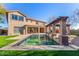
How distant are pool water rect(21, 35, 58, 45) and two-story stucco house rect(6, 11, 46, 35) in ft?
0.51

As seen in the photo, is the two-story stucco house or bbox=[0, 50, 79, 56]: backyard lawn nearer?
bbox=[0, 50, 79, 56]: backyard lawn

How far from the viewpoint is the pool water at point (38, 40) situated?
20.6ft

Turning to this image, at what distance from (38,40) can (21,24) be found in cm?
63

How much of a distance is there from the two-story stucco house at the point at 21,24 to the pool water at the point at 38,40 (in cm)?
15

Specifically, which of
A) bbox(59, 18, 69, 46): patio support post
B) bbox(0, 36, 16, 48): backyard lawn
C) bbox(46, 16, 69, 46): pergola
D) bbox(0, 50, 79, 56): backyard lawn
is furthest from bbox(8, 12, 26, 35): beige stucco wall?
bbox(59, 18, 69, 46): patio support post

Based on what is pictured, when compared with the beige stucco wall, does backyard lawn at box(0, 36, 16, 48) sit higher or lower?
lower

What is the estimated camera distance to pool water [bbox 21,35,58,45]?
6.29m

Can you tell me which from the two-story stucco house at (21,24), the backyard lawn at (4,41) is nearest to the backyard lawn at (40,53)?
the backyard lawn at (4,41)

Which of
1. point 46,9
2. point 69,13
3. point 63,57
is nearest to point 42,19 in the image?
point 46,9

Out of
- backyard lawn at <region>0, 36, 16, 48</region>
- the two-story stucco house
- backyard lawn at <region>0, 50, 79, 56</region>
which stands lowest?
backyard lawn at <region>0, 50, 79, 56</region>

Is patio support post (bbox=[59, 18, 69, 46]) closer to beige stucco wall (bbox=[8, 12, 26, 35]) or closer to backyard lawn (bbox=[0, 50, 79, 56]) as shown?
backyard lawn (bbox=[0, 50, 79, 56])

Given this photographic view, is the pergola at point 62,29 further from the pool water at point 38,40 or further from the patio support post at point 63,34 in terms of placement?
the pool water at point 38,40

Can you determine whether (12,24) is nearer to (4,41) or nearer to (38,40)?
(4,41)

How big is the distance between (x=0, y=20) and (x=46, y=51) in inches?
55.6
